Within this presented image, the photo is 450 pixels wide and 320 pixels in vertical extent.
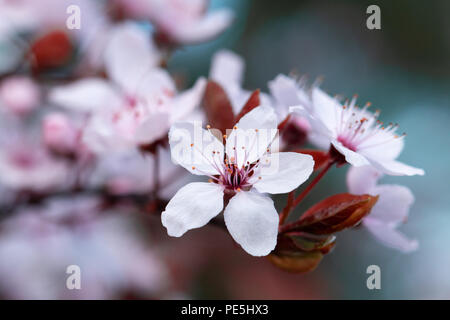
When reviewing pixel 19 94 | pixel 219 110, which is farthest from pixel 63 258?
pixel 219 110

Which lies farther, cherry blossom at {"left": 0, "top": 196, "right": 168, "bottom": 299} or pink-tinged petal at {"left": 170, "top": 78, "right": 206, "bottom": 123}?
cherry blossom at {"left": 0, "top": 196, "right": 168, "bottom": 299}

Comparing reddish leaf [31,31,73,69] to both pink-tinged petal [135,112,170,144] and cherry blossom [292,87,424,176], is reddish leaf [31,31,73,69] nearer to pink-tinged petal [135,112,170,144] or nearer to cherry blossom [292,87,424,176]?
pink-tinged petal [135,112,170,144]

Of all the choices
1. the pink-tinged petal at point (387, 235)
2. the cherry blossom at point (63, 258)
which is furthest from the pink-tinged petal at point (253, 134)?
the cherry blossom at point (63, 258)

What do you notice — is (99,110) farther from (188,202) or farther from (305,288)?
(305,288)

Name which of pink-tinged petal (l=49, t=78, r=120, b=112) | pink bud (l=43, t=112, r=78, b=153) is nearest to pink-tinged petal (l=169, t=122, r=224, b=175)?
pink-tinged petal (l=49, t=78, r=120, b=112)

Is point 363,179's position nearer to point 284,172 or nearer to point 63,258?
point 284,172
